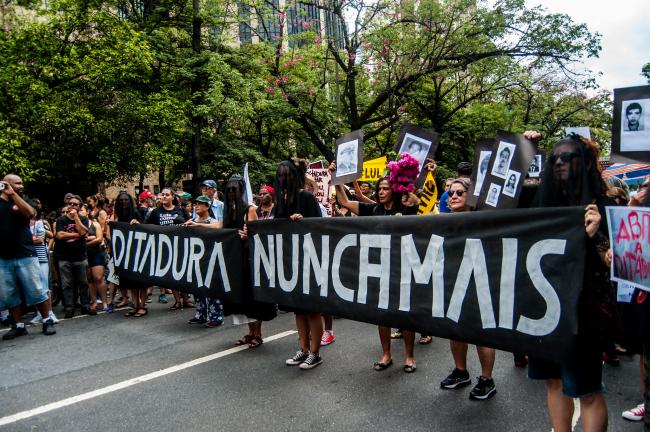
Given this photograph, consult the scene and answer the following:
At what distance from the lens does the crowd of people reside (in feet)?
8.72

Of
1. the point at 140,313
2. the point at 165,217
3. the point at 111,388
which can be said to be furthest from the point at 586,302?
the point at 140,313

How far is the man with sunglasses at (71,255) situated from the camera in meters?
7.94

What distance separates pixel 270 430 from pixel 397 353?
87.0 inches

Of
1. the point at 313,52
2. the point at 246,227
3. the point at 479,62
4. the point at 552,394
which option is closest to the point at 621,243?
the point at 552,394

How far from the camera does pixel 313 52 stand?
712 inches

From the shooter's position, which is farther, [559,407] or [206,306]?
[206,306]

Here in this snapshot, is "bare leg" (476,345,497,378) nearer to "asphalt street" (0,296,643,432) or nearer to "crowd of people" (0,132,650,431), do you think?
"crowd of people" (0,132,650,431)

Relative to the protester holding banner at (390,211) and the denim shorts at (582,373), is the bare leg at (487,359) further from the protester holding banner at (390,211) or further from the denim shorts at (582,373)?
the denim shorts at (582,373)

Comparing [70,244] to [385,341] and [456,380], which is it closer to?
[385,341]

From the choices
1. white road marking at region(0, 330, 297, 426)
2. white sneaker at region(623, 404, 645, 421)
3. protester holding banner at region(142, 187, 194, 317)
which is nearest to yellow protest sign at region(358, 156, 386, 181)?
protester holding banner at region(142, 187, 194, 317)

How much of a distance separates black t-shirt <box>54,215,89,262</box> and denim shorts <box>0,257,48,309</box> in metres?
1.33

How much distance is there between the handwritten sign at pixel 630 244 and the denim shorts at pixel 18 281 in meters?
6.84

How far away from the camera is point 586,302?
271cm

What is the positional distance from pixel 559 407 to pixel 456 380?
1633mm
